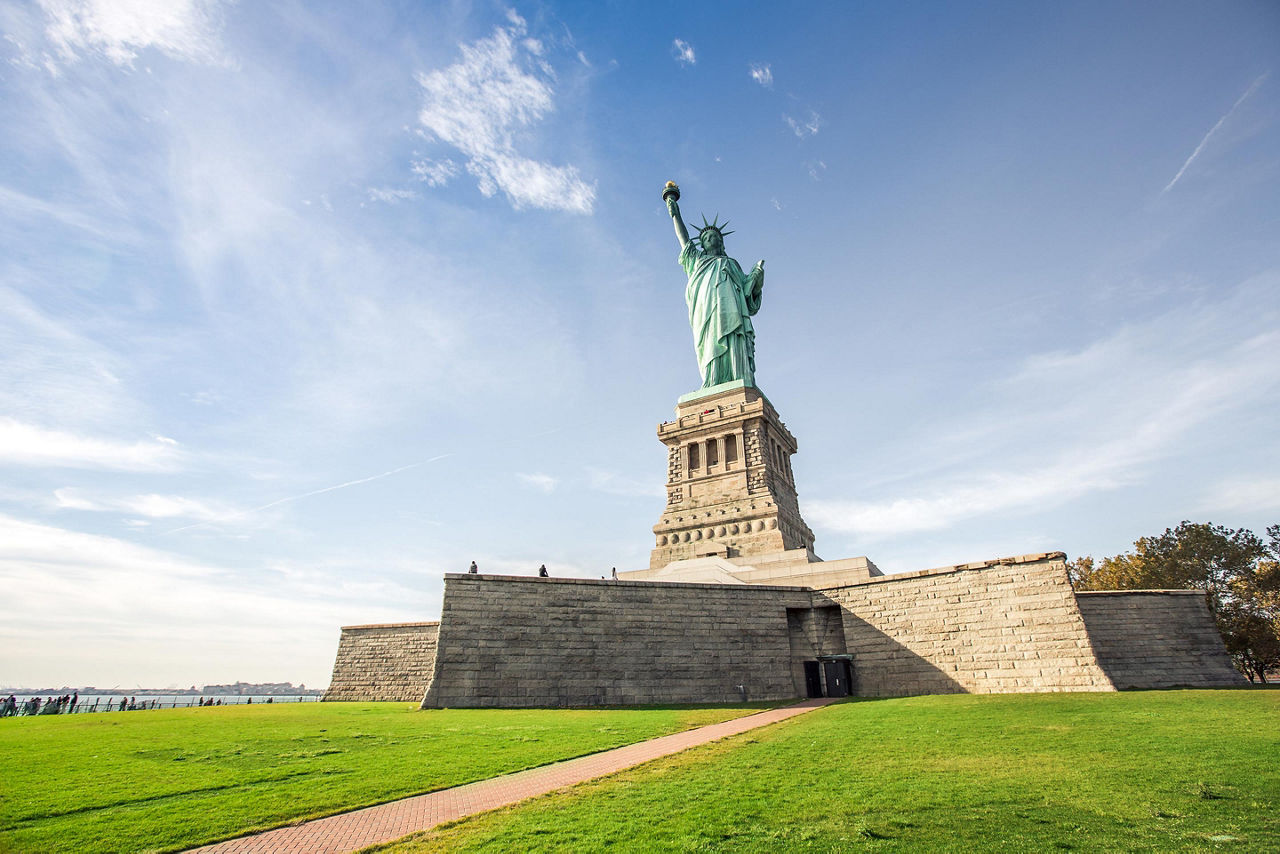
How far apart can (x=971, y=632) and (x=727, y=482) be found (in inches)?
714

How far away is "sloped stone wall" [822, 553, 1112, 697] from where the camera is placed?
20.0 meters

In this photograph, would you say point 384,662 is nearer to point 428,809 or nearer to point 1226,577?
point 428,809

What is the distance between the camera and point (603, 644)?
21891mm

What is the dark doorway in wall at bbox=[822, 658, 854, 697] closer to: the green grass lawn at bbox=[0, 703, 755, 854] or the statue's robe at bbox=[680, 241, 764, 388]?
the green grass lawn at bbox=[0, 703, 755, 854]

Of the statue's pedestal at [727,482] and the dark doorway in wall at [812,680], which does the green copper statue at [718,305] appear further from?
the dark doorway in wall at [812,680]

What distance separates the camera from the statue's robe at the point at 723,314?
43.2 metres

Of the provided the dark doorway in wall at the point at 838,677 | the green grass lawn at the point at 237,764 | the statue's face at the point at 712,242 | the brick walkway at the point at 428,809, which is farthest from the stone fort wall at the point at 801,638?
the statue's face at the point at 712,242

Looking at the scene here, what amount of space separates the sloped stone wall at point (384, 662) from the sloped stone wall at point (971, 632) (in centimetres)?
1840

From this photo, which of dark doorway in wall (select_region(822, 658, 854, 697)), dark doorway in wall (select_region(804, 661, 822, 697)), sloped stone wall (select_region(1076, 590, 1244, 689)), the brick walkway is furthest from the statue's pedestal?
the brick walkway

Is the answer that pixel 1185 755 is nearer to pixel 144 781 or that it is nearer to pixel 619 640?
pixel 144 781

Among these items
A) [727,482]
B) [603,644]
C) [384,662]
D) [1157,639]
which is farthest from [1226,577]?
[384,662]

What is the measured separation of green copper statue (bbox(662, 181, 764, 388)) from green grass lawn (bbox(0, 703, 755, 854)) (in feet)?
93.8

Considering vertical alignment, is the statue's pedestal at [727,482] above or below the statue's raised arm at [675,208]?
below

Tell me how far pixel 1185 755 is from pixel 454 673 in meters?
18.1
